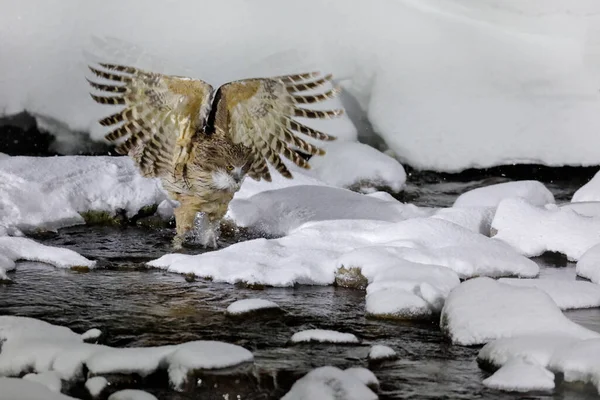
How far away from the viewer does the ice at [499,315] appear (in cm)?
420

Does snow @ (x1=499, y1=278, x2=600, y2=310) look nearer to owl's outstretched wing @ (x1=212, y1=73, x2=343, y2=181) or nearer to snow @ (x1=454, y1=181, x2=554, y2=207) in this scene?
owl's outstretched wing @ (x1=212, y1=73, x2=343, y2=181)

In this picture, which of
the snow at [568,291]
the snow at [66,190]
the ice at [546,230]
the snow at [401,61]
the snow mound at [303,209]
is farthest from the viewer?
the snow at [401,61]

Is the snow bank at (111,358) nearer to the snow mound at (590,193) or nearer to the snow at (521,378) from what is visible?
the snow at (521,378)

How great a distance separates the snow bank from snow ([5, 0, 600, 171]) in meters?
5.41

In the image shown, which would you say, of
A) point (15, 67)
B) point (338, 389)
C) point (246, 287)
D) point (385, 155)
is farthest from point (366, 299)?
point (15, 67)

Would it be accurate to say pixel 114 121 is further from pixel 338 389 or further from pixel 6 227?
pixel 338 389

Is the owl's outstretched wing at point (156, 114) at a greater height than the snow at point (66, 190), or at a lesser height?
greater

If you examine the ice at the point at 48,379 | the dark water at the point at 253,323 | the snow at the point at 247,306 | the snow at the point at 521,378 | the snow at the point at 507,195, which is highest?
the snow at the point at 507,195

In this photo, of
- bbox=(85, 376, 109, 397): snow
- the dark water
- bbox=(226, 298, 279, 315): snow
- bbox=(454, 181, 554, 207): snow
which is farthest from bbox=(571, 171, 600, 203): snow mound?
bbox=(85, 376, 109, 397): snow

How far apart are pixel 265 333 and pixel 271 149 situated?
105 inches

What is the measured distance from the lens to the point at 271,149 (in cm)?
684

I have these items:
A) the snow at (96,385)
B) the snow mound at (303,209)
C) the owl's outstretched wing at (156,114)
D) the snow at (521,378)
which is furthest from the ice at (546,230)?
the snow at (96,385)

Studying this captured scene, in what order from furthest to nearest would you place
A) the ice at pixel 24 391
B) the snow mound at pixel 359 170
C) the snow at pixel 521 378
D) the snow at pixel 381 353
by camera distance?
the snow mound at pixel 359 170
the snow at pixel 381 353
the snow at pixel 521 378
the ice at pixel 24 391

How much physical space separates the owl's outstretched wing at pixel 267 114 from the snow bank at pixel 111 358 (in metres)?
2.77
